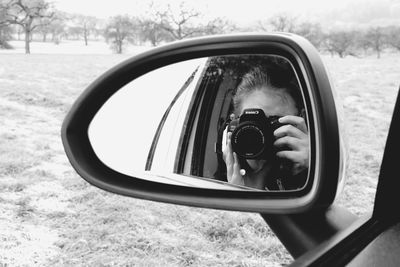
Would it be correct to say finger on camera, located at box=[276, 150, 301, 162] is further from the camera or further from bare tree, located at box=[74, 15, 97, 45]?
bare tree, located at box=[74, 15, 97, 45]

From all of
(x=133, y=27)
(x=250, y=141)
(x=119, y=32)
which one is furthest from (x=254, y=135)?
(x=119, y=32)

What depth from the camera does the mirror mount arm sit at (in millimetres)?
1135

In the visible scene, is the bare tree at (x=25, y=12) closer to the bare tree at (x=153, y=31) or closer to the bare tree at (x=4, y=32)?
the bare tree at (x=4, y=32)

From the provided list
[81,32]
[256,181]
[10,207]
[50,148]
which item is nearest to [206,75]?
[256,181]

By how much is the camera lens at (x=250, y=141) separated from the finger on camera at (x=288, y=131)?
0.04 meters

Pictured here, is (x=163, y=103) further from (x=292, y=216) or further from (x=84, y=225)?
(x=84, y=225)

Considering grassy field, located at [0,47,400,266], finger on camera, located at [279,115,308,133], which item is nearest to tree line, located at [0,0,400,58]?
grassy field, located at [0,47,400,266]

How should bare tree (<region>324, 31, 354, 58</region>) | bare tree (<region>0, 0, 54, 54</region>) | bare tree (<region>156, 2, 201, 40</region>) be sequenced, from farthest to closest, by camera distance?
bare tree (<region>0, 0, 54, 54</region>) < bare tree (<region>156, 2, 201, 40</region>) < bare tree (<region>324, 31, 354, 58</region>)

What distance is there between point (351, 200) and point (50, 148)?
348cm

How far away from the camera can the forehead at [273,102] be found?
104 cm

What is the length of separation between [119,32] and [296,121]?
1431 inches

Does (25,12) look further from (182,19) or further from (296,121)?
(296,121)

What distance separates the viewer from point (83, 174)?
1.23 metres

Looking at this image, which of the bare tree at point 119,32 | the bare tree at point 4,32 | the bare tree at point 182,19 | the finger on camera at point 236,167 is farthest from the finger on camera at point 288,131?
the bare tree at point 4,32
